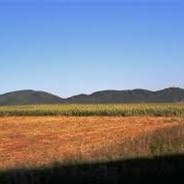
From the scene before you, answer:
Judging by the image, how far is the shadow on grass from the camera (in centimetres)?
1177

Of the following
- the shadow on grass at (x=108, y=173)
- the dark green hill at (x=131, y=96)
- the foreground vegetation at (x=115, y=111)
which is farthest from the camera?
the dark green hill at (x=131, y=96)

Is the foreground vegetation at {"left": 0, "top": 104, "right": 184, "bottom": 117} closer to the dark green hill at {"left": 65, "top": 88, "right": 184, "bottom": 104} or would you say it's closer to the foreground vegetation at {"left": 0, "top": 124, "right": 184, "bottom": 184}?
the foreground vegetation at {"left": 0, "top": 124, "right": 184, "bottom": 184}

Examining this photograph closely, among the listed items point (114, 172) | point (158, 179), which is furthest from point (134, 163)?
point (158, 179)

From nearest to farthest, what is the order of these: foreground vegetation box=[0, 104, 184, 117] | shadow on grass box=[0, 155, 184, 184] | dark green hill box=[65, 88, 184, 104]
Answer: shadow on grass box=[0, 155, 184, 184] → foreground vegetation box=[0, 104, 184, 117] → dark green hill box=[65, 88, 184, 104]

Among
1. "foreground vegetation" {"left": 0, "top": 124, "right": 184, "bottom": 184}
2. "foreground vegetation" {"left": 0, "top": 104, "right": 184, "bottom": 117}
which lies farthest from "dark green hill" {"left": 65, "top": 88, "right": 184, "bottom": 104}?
"foreground vegetation" {"left": 0, "top": 124, "right": 184, "bottom": 184}

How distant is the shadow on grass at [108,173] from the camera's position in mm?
11766

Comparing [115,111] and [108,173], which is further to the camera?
[115,111]

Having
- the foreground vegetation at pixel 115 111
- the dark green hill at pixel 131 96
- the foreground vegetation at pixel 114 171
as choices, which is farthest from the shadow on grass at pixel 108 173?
the dark green hill at pixel 131 96

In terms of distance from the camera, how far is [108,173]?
12.7 m

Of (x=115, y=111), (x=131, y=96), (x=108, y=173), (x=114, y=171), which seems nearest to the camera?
(x=108, y=173)

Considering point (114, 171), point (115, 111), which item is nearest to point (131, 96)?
point (115, 111)

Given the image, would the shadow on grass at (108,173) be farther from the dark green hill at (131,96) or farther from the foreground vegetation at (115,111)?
the dark green hill at (131,96)

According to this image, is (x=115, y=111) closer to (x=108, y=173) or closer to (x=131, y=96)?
(x=108, y=173)

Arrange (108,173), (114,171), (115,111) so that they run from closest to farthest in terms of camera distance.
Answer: (108,173)
(114,171)
(115,111)
